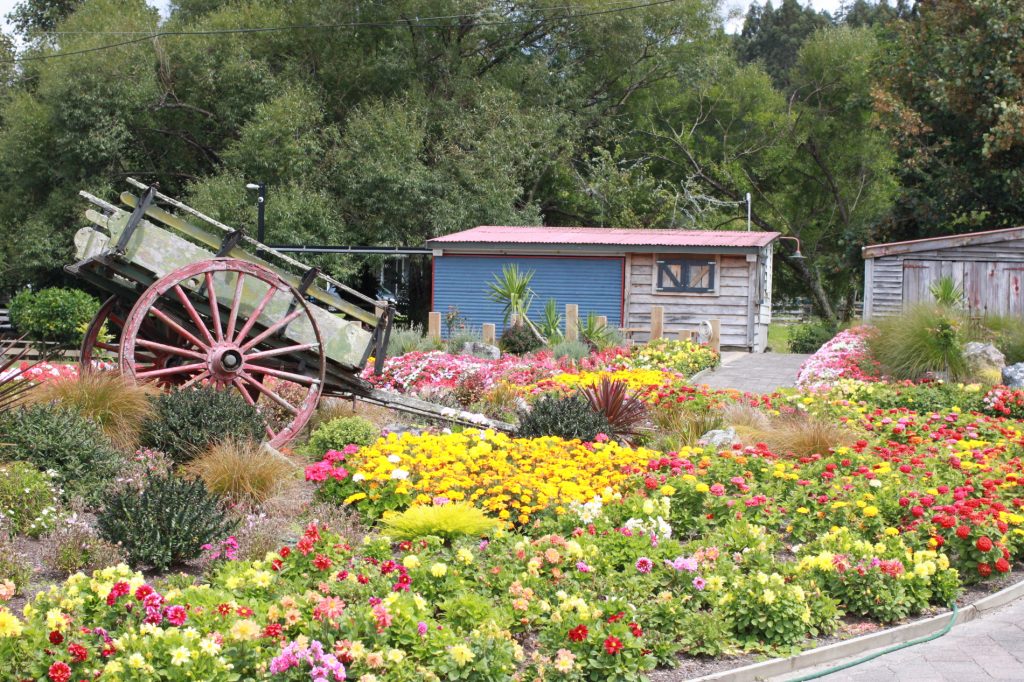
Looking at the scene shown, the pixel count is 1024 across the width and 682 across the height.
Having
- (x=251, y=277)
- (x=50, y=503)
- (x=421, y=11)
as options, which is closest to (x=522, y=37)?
(x=421, y=11)

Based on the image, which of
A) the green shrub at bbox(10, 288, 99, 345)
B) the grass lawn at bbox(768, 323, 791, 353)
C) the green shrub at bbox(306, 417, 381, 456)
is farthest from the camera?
the grass lawn at bbox(768, 323, 791, 353)

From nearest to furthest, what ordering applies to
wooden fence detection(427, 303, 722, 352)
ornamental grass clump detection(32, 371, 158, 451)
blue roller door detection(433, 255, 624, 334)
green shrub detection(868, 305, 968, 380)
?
ornamental grass clump detection(32, 371, 158, 451), green shrub detection(868, 305, 968, 380), wooden fence detection(427, 303, 722, 352), blue roller door detection(433, 255, 624, 334)

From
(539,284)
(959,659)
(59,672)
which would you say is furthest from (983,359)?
(59,672)

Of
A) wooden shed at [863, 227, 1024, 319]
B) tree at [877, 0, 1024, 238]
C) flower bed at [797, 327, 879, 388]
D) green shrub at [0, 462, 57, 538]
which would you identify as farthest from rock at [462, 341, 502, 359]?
tree at [877, 0, 1024, 238]

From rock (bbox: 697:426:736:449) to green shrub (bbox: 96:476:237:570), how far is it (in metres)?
4.42

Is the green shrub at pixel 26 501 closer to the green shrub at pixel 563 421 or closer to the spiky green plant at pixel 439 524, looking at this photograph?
the spiky green plant at pixel 439 524

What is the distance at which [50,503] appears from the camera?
7.12 m

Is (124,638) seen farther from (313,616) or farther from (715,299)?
(715,299)

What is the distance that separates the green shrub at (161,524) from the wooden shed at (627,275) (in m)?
17.8

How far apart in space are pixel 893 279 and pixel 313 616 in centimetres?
1806

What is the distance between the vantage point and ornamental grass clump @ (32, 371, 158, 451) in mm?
8828

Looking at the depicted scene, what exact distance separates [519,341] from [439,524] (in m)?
13.2

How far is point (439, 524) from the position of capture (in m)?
6.57

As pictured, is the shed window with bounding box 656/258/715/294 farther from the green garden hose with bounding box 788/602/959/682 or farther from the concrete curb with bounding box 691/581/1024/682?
the green garden hose with bounding box 788/602/959/682
